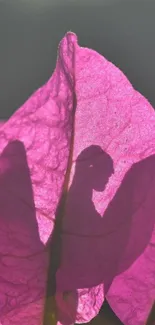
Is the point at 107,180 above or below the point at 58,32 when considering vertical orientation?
Result: above

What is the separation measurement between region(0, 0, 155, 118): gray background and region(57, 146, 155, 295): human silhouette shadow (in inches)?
94.7

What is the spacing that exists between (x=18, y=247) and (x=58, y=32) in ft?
10.2

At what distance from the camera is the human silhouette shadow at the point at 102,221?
7.7 inches

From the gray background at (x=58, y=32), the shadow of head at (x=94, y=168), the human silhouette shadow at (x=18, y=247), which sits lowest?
the gray background at (x=58, y=32)

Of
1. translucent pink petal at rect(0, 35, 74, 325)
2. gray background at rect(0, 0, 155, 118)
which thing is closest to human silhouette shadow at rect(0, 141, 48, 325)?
translucent pink petal at rect(0, 35, 74, 325)

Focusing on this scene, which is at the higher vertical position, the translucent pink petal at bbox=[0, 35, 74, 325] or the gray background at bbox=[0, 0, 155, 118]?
the translucent pink petal at bbox=[0, 35, 74, 325]

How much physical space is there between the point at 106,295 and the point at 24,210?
0.15ft

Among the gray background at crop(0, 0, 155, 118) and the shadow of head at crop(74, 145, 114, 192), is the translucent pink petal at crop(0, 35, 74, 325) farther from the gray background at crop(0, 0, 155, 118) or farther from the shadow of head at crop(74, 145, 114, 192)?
the gray background at crop(0, 0, 155, 118)

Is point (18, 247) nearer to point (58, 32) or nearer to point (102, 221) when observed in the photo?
point (102, 221)

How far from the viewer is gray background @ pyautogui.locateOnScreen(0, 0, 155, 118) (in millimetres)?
2750

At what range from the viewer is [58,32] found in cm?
324

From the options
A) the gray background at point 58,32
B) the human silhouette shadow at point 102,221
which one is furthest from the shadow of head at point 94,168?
the gray background at point 58,32

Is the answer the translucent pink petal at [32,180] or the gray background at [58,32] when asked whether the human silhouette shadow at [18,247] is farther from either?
the gray background at [58,32]

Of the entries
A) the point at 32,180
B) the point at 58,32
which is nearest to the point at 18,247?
the point at 32,180
